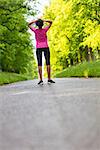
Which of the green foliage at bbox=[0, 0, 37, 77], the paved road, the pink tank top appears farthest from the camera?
the green foliage at bbox=[0, 0, 37, 77]

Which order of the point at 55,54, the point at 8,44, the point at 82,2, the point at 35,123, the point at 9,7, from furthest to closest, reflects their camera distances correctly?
the point at 55,54, the point at 8,44, the point at 9,7, the point at 82,2, the point at 35,123

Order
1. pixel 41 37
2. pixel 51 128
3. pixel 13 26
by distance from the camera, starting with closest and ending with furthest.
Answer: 1. pixel 51 128
2. pixel 41 37
3. pixel 13 26

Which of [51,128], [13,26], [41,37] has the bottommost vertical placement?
[51,128]

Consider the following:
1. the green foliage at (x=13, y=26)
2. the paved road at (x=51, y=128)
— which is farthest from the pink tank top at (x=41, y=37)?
the green foliage at (x=13, y=26)

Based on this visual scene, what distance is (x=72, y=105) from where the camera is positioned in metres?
6.47

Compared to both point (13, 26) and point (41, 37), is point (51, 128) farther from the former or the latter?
point (13, 26)

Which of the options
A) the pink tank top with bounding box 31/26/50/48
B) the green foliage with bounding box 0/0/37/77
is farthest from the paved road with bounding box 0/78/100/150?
the green foliage with bounding box 0/0/37/77

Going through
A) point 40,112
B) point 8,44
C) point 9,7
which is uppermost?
point 9,7

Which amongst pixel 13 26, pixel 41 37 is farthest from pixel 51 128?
pixel 13 26

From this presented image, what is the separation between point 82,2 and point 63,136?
22889 mm

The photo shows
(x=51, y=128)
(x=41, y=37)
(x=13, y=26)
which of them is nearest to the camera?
(x=51, y=128)

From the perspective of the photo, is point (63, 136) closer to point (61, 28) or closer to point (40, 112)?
point (40, 112)

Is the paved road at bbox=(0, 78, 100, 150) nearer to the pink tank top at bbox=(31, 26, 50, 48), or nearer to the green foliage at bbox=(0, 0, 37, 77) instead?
the pink tank top at bbox=(31, 26, 50, 48)

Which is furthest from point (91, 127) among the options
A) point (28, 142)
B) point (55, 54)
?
point (55, 54)
